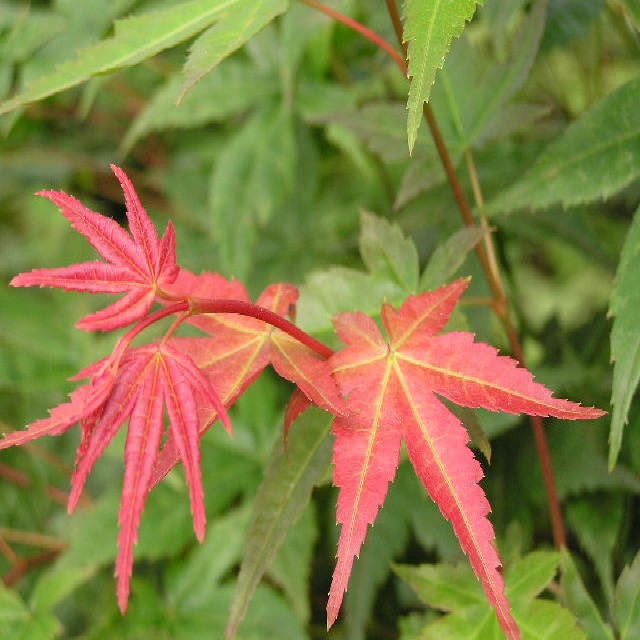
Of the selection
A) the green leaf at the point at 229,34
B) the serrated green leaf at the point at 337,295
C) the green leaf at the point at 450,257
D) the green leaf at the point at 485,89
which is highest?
the green leaf at the point at 229,34

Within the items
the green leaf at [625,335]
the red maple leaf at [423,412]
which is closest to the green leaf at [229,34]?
the red maple leaf at [423,412]

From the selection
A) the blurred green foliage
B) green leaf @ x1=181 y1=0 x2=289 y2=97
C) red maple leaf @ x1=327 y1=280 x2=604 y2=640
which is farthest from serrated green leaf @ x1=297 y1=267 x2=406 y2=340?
green leaf @ x1=181 y1=0 x2=289 y2=97

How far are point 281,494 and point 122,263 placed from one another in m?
0.24

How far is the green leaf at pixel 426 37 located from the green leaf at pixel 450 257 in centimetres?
16

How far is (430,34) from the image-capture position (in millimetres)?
549

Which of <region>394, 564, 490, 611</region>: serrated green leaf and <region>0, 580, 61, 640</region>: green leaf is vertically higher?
<region>394, 564, 490, 611</region>: serrated green leaf

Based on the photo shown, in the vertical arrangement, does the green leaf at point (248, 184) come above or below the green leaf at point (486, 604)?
above

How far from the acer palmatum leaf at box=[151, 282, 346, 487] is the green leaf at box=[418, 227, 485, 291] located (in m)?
0.15

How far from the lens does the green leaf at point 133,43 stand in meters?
0.62

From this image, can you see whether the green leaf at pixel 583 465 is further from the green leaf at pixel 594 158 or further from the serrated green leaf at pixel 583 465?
the green leaf at pixel 594 158

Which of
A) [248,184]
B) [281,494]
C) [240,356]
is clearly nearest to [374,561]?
[281,494]

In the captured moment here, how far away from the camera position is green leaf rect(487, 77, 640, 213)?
27.4 inches

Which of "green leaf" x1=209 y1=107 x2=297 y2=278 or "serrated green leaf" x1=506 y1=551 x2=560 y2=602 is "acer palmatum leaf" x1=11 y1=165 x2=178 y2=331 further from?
"green leaf" x1=209 y1=107 x2=297 y2=278

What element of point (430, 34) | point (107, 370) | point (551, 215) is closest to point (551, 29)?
point (551, 215)
